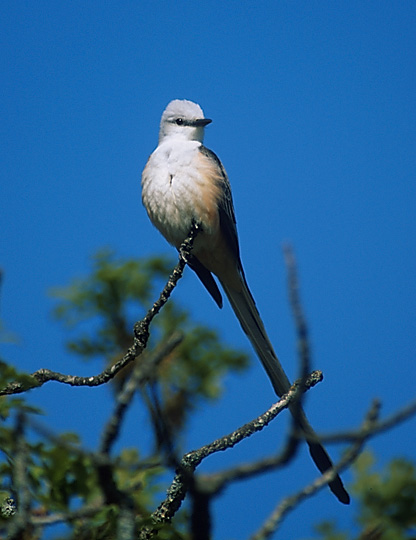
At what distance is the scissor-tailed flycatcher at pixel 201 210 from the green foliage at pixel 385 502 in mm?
1570

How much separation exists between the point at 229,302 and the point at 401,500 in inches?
105

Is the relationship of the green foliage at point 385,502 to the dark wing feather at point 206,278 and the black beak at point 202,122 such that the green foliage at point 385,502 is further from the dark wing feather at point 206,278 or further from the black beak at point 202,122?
the black beak at point 202,122

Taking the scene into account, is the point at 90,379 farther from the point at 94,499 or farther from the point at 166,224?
the point at 166,224

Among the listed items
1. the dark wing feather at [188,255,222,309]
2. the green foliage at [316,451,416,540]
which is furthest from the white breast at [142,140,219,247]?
the green foliage at [316,451,416,540]

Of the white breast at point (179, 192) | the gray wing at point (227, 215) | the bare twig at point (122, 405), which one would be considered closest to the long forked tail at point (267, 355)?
the gray wing at point (227, 215)

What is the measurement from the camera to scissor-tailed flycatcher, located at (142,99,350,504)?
4.55m

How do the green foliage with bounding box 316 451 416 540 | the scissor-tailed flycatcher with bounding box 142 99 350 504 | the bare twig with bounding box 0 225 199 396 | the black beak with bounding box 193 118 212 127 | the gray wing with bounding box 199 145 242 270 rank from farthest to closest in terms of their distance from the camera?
1. the black beak with bounding box 193 118 212 127
2. the gray wing with bounding box 199 145 242 270
3. the scissor-tailed flycatcher with bounding box 142 99 350 504
4. the bare twig with bounding box 0 225 199 396
5. the green foliage with bounding box 316 451 416 540

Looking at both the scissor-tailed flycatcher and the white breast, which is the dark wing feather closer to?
the scissor-tailed flycatcher

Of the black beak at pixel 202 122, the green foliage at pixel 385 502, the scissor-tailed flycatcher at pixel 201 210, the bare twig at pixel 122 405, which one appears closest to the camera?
the bare twig at pixel 122 405

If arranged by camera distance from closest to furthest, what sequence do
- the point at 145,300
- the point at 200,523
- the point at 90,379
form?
1. the point at 200,523
2. the point at 90,379
3. the point at 145,300

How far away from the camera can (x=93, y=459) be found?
111 cm

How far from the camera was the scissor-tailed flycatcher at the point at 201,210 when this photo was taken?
14.9 ft

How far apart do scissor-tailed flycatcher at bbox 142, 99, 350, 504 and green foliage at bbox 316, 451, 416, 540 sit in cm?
157

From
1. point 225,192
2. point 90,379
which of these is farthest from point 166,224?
point 90,379
